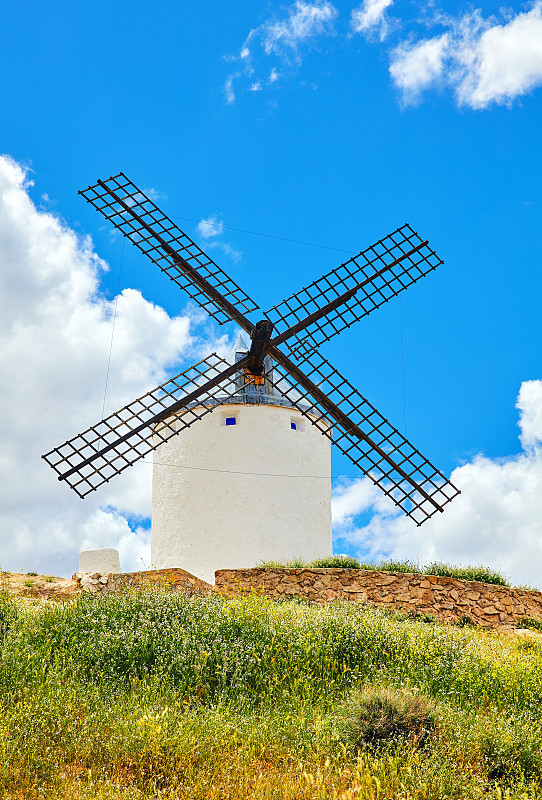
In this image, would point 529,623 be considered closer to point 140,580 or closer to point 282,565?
point 282,565

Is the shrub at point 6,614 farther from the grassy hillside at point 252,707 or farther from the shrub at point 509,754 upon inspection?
the shrub at point 509,754

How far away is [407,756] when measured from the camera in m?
6.61

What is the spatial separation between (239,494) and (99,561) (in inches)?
133

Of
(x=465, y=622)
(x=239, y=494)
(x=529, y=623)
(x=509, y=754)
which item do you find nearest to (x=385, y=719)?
(x=509, y=754)

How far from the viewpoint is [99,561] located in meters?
14.9

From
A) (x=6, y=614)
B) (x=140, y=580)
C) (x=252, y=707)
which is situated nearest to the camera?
(x=252, y=707)

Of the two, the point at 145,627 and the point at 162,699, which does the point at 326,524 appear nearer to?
the point at 145,627

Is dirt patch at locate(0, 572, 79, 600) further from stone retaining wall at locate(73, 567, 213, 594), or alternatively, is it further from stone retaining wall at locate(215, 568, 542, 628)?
stone retaining wall at locate(215, 568, 542, 628)

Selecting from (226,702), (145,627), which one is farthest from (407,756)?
(145,627)

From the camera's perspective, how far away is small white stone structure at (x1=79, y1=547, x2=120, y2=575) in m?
14.8

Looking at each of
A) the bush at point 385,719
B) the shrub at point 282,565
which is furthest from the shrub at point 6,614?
the shrub at point 282,565

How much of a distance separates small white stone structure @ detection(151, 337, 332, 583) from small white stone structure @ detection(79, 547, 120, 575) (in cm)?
185

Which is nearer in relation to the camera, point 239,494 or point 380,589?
point 380,589

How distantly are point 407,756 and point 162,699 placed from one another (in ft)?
7.89
